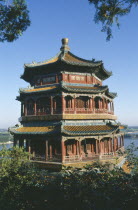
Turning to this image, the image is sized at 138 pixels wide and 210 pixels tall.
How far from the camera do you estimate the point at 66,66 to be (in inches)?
754

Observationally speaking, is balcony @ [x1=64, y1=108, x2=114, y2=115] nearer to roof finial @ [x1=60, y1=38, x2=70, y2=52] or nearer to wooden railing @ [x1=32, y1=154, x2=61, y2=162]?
wooden railing @ [x1=32, y1=154, x2=61, y2=162]

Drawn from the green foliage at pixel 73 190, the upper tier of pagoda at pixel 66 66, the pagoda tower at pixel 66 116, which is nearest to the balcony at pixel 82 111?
the pagoda tower at pixel 66 116

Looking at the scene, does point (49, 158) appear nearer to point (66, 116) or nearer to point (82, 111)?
point (66, 116)

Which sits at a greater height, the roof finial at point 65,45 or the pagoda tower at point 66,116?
the roof finial at point 65,45

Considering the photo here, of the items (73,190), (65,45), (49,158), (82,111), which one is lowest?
(49,158)

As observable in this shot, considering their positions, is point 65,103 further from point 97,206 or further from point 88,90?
point 97,206

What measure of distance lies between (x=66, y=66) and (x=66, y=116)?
5496 millimetres

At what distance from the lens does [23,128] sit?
19234 millimetres

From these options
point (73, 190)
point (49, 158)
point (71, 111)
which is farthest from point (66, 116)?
point (73, 190)

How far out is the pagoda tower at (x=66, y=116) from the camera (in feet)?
55.5

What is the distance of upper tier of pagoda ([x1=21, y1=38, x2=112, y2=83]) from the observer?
18.9 m

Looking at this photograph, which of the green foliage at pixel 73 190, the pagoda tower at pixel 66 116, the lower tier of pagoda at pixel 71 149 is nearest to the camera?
the green foliage at pixel 73 190

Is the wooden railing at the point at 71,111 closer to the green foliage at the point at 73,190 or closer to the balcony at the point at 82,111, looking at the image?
the balcony at the point at 82,111

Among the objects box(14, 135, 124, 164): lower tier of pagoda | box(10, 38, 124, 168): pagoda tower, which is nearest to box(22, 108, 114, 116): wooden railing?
box(10, 38, 124, 168): pagoda tower
